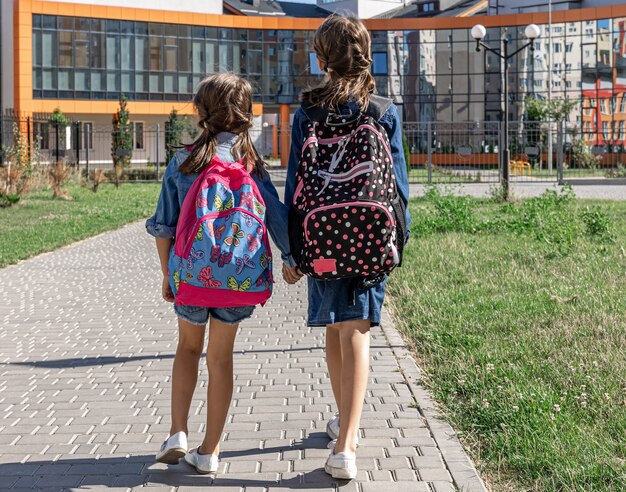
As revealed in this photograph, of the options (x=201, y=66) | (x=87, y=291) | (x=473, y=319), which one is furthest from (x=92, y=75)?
(x=473, y=319)

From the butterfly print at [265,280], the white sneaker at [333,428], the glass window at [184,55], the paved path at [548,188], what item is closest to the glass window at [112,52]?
the glass window at [184,55]

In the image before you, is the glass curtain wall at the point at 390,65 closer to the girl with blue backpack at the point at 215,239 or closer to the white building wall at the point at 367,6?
the white building wall at the point at 367,6

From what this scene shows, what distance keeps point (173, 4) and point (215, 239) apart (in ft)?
212

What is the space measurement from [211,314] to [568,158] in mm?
43729

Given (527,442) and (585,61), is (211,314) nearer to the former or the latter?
(527,442)

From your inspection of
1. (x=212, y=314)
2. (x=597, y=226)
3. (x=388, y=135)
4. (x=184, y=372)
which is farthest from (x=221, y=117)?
(x=597, y=226)

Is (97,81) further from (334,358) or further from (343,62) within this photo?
(343,62)

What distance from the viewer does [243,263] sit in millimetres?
4242

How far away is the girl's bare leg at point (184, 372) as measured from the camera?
4.46 m

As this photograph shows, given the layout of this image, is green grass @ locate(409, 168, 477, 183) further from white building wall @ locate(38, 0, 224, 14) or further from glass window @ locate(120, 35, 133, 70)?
white building wall @ locate(38, 0, 224, 14)

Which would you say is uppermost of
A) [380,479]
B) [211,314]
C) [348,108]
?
[348,108]

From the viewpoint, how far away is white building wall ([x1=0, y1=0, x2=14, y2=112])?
5872cm

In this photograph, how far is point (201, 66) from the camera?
63094 mm

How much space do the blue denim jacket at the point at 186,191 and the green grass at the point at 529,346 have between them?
1.31 meters
